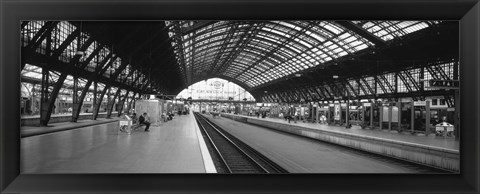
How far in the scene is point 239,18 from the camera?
5.83 m

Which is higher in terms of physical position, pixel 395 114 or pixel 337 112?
pixel 395 114

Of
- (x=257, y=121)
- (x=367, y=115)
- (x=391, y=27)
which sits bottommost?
(x=257, y=121)

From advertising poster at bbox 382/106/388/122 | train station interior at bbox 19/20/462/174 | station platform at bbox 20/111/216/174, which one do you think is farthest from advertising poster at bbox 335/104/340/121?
station platform at bbox 20/111/216/174

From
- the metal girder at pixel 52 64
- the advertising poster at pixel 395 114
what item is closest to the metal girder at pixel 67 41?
the metal girder at pixel 52 64

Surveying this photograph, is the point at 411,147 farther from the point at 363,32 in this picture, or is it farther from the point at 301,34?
the point at 301,34

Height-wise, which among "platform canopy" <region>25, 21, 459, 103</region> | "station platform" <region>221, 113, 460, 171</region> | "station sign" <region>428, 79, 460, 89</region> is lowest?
"station platform" <region>221, 113, 460, 171</region>

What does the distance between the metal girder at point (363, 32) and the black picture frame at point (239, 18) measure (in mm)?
30527

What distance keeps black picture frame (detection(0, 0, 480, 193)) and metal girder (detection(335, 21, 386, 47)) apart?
1202 inches

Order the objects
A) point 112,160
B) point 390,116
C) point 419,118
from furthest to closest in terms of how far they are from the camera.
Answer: point 390,116
point 419,118
point 112,160

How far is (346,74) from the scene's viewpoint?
159 ft

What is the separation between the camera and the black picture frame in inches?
216

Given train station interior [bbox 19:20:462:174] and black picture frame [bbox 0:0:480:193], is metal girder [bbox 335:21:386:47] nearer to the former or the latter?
train station interior [bbox 19:20:462:174]

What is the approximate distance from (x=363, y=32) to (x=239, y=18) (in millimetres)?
31995

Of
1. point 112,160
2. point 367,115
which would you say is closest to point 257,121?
point 367,115
